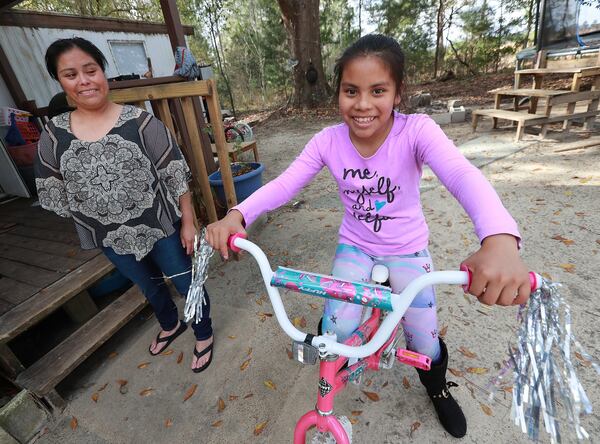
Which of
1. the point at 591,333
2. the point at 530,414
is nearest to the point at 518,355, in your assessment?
the point at 530,414

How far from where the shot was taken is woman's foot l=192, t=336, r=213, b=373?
2.60 m

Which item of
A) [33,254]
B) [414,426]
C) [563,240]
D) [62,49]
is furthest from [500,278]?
[33,254]

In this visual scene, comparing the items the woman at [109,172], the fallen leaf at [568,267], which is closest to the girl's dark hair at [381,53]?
the woman at [109,172]

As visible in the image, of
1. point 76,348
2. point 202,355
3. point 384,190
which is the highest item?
point 384,190

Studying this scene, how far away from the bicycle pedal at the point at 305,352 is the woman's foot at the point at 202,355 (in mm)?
1679

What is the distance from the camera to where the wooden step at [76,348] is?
2295 millimetres

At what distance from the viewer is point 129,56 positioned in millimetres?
8898

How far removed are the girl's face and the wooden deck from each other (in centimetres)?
273

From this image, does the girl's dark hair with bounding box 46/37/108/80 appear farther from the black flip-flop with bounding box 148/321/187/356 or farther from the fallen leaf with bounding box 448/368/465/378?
the fallen leaf with bounding box 448/368/465/378

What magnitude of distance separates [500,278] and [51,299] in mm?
2922

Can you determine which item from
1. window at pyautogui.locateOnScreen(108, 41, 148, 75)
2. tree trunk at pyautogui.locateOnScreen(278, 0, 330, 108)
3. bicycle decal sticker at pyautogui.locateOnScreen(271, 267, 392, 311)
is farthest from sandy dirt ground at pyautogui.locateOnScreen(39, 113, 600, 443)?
tree trunk at pyautogui.locateOnScreen(278, 0, 330, 108)

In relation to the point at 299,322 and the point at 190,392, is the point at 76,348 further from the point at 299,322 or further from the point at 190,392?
the point at 299,322

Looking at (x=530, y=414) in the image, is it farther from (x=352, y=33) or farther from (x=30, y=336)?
(x=352, y=33)

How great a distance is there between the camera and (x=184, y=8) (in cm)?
1847
